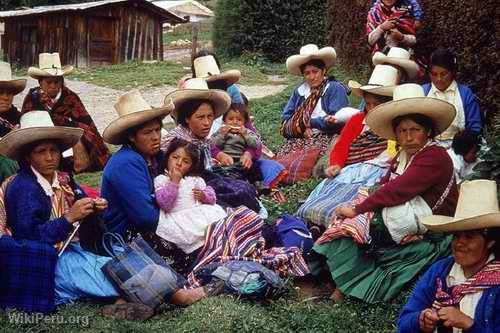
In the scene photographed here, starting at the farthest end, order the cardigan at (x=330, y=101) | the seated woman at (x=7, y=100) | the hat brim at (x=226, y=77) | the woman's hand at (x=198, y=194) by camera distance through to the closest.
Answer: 1. the hat brim at (x=226, y=77)
2. the cardigan at (x=330, y=101)
3. the seated woman at (x=7, y=100)
4. the woman's hand at (x=198, y=194)

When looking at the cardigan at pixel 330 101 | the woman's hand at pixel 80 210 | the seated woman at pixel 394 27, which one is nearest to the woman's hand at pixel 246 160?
the cardigan at pixel 330 101

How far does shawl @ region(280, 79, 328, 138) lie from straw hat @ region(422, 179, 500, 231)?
462 cm

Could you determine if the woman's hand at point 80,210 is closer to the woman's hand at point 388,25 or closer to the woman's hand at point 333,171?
the woman's hand at point 333,171

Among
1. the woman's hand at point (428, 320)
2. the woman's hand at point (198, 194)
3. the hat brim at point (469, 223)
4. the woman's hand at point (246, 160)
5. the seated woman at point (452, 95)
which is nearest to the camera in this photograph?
the hat brim at point (469, 223)

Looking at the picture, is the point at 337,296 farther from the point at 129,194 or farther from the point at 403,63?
the point at 403,63

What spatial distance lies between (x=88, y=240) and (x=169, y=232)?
617 mm

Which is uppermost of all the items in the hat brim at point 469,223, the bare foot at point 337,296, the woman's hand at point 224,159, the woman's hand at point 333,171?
the hat brim at point 469,223

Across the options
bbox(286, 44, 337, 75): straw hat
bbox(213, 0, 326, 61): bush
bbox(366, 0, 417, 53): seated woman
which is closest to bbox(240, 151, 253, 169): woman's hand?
bbox(286, 44, 337, 75): straw hat

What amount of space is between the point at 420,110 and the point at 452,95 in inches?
70.9

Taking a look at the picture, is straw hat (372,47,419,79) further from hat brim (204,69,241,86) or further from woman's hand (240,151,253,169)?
hat brim (204,69,241,86)

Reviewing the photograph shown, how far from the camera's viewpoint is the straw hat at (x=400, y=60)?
7508 millimetres

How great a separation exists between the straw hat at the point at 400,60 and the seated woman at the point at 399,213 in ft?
7.06

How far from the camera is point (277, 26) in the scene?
2308cm

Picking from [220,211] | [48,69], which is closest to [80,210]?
[220,211]
